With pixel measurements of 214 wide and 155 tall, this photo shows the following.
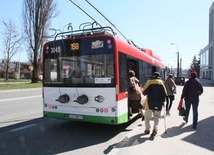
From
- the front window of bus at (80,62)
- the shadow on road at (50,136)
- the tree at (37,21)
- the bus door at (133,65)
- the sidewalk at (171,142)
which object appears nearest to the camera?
the sidewalk at (171,142)

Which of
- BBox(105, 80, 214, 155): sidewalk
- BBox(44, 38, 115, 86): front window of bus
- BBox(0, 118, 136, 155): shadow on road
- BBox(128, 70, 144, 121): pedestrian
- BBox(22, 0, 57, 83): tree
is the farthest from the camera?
BBox(22, 0, 57, 83): tree

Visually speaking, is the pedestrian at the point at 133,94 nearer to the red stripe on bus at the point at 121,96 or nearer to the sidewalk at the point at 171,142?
the red stripe on bus at the point at 121,96

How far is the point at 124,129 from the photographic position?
27.1 feet

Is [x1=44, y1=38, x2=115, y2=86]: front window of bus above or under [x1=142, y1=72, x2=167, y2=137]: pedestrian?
above

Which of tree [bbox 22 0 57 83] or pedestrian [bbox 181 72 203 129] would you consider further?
tree [bbox 22 0 57 83]

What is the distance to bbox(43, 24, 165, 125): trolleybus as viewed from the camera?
708cm

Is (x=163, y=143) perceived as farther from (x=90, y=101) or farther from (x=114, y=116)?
(x=90, y=101)

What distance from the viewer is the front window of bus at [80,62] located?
7.15 meters

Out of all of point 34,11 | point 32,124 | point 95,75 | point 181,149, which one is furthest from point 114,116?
point 34,11

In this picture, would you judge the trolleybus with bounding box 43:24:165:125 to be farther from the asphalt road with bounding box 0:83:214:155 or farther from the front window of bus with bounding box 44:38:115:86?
the asphalt road with bounding box 0:83:214:155

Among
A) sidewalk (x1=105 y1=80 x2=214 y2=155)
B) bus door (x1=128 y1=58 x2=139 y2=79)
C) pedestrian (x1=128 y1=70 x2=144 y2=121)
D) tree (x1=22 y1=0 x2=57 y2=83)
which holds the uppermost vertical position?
tree (x1=22 y1=0 x2=57 y2=83)

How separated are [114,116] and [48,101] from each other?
2224 mm

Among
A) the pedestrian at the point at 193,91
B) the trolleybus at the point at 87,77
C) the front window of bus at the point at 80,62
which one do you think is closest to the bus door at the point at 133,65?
the trolleybus at the point at 87,77

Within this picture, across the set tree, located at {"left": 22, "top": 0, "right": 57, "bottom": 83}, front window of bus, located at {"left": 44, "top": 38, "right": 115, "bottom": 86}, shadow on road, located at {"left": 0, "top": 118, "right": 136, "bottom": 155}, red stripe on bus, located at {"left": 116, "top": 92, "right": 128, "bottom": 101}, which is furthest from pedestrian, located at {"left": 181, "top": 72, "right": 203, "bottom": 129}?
tree, located at {"left": 22, "top": 0, "right": 57, "bottom": 83}
